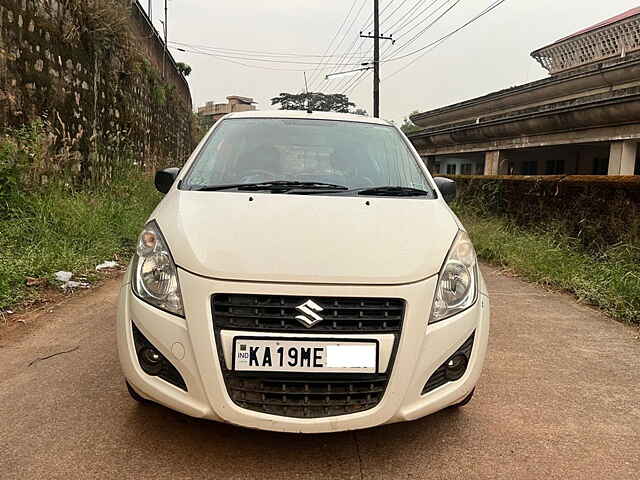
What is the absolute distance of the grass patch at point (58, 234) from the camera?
407 centimetres

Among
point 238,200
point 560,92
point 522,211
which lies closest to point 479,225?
point 522,211

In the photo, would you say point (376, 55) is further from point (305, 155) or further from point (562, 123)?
point (305, 155)

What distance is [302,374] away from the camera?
1.76m

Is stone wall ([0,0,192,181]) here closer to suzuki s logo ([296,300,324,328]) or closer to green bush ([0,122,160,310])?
green bush ([0,122,160,310])

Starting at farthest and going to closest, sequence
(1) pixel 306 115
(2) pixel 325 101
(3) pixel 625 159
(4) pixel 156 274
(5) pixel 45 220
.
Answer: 1. (2) pixel 325 101
2. (3) pixel 625 159
3. (5) pixel 45 220
4. (1) pixel 306 115
5. (4) pixel 156 274

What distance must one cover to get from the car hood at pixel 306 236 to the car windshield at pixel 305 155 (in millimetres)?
333

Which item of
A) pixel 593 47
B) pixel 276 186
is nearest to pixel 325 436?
pixel 276 186

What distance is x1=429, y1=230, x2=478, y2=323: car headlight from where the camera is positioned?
6.35 ft

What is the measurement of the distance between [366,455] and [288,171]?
155 centimetres

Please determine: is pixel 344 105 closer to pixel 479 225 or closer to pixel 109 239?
pixel 479 225

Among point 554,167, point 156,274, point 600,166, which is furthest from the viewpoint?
point 554,167

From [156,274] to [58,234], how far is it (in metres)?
3.66

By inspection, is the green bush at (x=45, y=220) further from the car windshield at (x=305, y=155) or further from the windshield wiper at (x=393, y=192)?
the windshield wiper at (x=393, y=192)

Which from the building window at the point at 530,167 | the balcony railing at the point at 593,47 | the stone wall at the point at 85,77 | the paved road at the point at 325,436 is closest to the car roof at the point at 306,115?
the paved road at the point at 325,436
